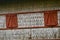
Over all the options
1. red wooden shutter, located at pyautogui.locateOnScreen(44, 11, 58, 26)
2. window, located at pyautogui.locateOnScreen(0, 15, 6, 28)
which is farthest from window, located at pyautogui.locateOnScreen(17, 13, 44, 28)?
→ window, located at pyautogui.locateOnScreen(0, 15, 6, 28)

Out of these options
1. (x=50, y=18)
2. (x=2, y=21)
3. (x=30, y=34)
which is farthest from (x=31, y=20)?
(x=2, y=21)

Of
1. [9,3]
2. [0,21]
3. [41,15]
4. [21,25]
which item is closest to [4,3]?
[9,3]

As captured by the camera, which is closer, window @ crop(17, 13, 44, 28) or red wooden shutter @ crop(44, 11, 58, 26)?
red wooden shutter @ crop(44, 11, 58, 26)

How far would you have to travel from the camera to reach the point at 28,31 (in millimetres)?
4148

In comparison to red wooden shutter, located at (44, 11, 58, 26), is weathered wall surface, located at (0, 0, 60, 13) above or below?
above

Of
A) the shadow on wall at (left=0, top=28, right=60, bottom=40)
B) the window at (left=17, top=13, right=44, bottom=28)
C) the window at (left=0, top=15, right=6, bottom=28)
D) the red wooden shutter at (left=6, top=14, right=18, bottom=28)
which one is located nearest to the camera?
the shadow on wall at (left=0, top=28, right=60, bottom=40)

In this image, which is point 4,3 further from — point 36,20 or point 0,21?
point 36,20

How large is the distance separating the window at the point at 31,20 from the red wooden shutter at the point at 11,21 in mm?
115

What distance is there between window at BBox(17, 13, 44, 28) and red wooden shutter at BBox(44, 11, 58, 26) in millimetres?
102

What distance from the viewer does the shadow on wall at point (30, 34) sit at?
3.95 meters

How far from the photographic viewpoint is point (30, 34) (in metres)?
4.12

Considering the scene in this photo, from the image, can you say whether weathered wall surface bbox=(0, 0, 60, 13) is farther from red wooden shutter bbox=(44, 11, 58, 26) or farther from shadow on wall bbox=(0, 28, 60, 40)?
shadow on wall bbox=(0, 28, 60, 40)

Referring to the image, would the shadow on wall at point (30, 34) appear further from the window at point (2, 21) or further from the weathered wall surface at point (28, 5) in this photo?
the weathered wall surface at point (28, 5)

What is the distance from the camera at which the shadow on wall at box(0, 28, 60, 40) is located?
3.95 meters
